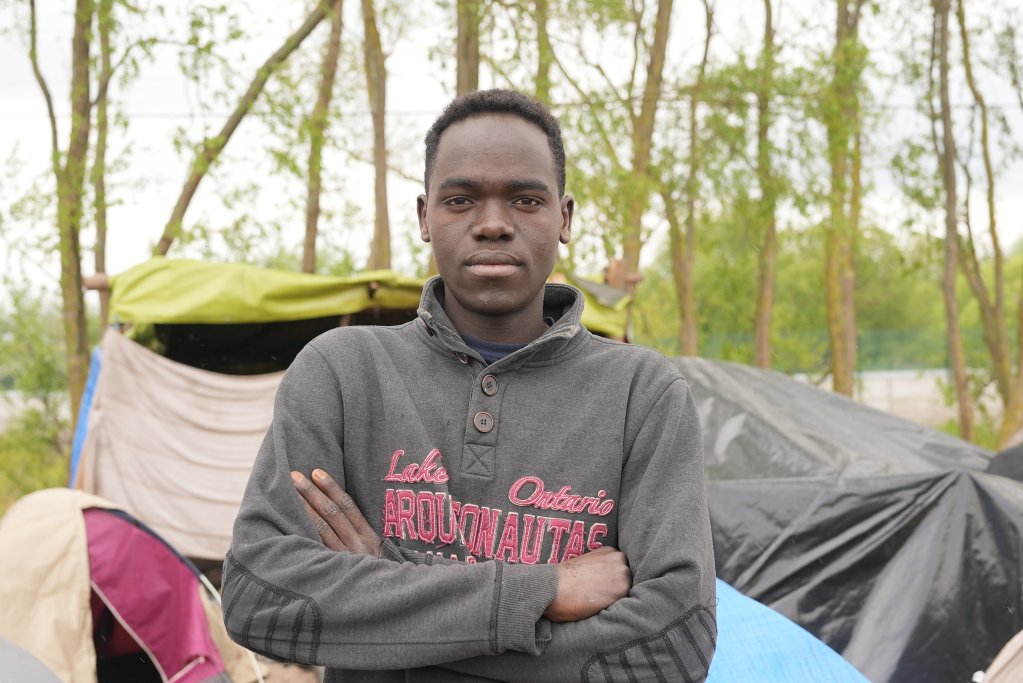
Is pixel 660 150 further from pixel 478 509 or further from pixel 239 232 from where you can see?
pixel 478 509

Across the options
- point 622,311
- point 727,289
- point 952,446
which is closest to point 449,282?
point 952,446

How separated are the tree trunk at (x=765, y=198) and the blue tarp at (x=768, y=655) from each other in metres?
9.74

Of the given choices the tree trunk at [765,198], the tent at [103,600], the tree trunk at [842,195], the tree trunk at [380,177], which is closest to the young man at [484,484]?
the tent at [103,600]

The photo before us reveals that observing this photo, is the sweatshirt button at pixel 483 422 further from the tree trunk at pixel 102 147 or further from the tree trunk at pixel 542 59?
the tree trunk at pixel 542 59

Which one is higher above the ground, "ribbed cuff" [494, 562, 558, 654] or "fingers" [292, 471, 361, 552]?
"fingers" [292, 471, 361, 552]

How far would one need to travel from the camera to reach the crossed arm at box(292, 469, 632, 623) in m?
1.34

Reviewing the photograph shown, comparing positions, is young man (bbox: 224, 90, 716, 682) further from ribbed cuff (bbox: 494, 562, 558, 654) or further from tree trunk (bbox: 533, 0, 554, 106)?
tree trunk (bbox: 533, 0, 554, 106)

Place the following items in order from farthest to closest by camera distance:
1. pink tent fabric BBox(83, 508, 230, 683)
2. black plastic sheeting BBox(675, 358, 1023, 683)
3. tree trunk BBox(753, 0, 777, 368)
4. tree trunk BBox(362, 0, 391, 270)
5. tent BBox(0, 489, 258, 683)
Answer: tree trunk BBox(753, 0, 777, 368) → tree trunk BBox(362, 0, 391, 270) → black plastic sheeting BBox(675, 358, 1023, 683) → pink tent fabric BBox(83, 508, 230, 683) → tent BBox(0, 489, 258, 683)

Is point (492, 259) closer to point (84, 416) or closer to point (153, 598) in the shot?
point (153, 598)

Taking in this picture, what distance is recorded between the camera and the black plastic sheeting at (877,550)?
343cm

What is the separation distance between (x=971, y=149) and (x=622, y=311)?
9.05m

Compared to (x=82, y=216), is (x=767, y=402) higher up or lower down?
lower down

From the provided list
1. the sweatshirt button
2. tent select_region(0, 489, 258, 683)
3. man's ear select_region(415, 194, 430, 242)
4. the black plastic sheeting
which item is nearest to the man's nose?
man's ear select_region(415, 194, 430, 242)

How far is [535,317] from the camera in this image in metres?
1.57
